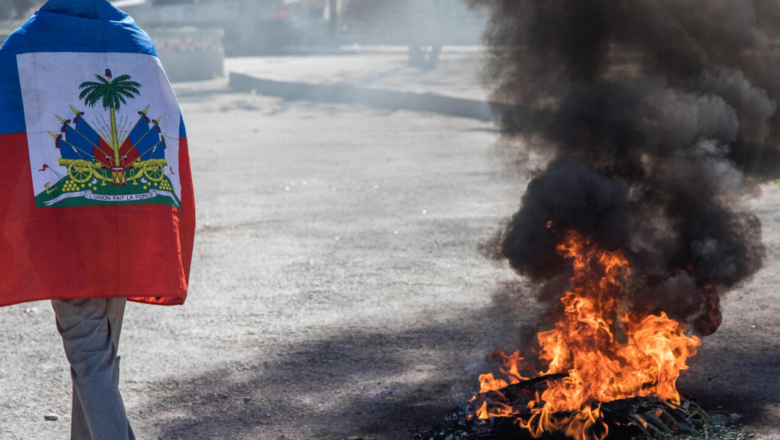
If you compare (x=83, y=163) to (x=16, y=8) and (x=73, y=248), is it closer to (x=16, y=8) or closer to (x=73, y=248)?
(x=73, y=248)

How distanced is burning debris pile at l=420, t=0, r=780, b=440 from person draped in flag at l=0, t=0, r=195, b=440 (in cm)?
164

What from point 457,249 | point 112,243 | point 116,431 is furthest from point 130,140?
point 457,249

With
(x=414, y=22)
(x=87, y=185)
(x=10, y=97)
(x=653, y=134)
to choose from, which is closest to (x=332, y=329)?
(x=653, y=134)

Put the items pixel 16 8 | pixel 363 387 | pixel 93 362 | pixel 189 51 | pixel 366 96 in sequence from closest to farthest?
pixel 93 362
pixel 363 387
pixel 366 96
pixel 189 51
pixel 16 8

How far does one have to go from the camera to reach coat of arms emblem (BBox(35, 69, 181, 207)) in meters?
2.67

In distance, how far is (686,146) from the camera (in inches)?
149

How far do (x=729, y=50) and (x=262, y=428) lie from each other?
3.03 m

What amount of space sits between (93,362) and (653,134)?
277cm

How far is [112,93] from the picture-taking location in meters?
2.71

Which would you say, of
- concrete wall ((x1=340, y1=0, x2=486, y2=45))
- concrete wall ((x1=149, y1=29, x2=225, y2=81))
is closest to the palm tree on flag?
concrete wall ((x1=340, y1=0, x2=486, y2=45))

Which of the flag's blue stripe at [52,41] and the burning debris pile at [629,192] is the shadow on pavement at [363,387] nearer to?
the burning debris pile at [629,192]

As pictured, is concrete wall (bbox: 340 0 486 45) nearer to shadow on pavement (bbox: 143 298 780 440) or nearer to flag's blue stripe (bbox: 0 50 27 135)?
shadow on pavement (bbox: 143 298 780 440)

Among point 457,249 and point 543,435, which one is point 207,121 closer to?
point 457,249

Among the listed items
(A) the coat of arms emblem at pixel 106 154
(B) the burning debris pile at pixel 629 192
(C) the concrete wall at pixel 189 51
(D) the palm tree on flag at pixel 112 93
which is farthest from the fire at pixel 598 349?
(C) the concrete wall at pixel 189 51
